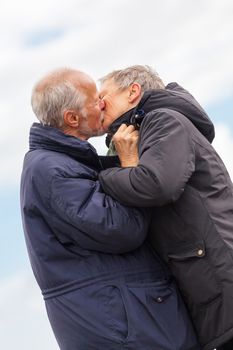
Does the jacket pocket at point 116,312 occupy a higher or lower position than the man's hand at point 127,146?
lower

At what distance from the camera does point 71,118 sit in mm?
4914

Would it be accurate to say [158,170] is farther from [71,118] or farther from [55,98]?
[55,98]

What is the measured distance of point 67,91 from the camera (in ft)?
16.0

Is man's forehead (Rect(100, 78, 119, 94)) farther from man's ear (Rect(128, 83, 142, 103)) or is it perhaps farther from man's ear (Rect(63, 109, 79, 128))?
man's ear (Rect(63, 109, 79, 128))

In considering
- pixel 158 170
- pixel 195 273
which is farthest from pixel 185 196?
pixel 195 273

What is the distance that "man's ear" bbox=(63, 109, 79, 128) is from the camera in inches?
192

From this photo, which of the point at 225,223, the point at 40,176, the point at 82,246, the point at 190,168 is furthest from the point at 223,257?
the point at 40,176

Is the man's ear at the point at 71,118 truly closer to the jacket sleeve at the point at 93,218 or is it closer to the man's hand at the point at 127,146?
the man's hand at the point at 127,146

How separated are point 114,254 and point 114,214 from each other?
321mm

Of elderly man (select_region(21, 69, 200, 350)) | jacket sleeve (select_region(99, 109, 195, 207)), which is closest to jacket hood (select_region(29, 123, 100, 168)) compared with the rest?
elderly man (select_region(21, 69, 200, 350))

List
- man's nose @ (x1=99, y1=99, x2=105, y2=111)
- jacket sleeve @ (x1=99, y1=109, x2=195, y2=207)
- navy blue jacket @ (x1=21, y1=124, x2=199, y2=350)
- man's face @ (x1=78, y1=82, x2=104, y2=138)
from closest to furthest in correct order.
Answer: jacket sleeve @ (x1=99, y1=109, x2=195, y2=207) → navy blue jacket @ (x1=21, y1=124, x2=199, y2=350) → man's face @ (x1=78, y1=82, x2=104, y2=138) → man's nose @ (x1=99, y1=99, x2=105, y2=111)

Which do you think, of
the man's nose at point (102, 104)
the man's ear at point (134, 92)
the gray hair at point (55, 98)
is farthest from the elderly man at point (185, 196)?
the gray hair at point (55, 98)

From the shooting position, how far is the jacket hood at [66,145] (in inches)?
190

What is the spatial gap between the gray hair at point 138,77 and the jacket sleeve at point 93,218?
86cm
